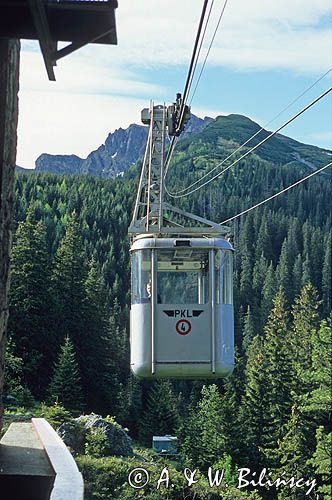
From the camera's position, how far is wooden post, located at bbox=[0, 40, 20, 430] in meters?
4.20

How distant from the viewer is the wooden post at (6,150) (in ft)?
13.8

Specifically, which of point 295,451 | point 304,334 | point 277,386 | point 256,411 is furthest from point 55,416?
point 304,334

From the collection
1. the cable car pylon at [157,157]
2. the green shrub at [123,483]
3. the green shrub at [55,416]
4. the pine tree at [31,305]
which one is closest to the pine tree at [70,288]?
the pine tree at [31,305]

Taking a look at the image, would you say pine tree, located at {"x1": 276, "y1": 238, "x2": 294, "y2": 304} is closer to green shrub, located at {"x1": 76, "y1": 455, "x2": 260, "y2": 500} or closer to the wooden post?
green shrub, located at {"x1": 76, "y1": 455, "x2": 260, "y2": 500}

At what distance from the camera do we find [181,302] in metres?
10.5

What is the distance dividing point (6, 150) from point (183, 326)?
247 inches

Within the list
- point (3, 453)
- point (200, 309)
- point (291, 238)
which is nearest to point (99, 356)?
point (200, 309)

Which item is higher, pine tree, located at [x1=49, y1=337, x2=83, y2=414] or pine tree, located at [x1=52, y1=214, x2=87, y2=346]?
pine tree, located at [x1=52, y1=214, x2=87, y2=346]

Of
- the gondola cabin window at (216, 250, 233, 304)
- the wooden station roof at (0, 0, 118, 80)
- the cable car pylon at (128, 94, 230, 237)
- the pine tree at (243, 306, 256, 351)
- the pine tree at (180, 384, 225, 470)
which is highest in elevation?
the cable car pylon at (128, 94, 230, 237)

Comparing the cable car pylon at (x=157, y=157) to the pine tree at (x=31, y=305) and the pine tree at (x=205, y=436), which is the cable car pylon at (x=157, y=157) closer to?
the pine tree at (x=31, y=305)

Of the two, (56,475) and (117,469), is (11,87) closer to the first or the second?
(56,475)

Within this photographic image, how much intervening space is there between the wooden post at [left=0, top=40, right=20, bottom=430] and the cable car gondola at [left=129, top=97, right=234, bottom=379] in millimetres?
5650

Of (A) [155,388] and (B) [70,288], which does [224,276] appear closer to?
(B) [70,288]

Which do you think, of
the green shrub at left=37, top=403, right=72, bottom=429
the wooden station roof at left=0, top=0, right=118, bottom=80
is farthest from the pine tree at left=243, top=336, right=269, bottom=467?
the wooden station roof at left=0, top=0, right=118, bottom=80
